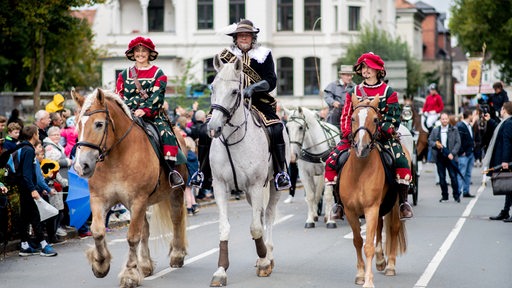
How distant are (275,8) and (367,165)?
225 feet

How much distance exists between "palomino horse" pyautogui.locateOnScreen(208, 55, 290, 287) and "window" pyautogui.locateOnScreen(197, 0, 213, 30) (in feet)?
218

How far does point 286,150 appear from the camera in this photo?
42.6ft

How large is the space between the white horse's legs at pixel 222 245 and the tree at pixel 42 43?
14.4 m

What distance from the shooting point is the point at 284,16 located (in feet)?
260

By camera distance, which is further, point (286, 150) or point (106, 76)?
point (106, 76)

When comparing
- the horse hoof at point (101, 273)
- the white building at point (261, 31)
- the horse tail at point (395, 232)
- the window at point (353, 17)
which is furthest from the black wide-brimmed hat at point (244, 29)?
the window at point (353, 17)

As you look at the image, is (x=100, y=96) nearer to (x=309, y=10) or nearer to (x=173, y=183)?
(x=173, y=183)

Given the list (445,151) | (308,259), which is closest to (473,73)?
(445,151)

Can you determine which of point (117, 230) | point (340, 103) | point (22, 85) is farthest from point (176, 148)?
point (22, 85)

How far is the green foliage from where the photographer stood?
2528 cm

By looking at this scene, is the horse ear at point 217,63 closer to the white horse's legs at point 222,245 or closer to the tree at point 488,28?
the white horse's legs at point 222,245

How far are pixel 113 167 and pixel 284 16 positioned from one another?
69.0 metres

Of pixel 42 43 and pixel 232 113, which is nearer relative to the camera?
pixel 232 113

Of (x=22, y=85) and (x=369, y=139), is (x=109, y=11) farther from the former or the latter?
(x=369, y=139)
